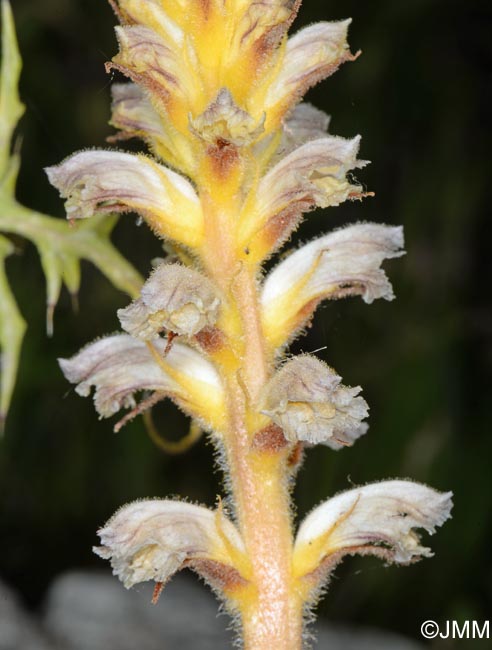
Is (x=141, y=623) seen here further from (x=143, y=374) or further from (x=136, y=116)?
(x=136, y=116)

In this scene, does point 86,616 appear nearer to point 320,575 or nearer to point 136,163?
point 320,575

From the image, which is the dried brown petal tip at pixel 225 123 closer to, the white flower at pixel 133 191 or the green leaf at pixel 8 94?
the white flower at pixel 133 191

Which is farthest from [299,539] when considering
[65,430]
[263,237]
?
[65,430]

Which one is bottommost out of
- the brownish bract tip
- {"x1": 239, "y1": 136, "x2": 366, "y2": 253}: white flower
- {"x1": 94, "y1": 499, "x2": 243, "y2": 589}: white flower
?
{"x1": 94, "y1": 499, "x2": 243, "y2": 589}: white flower

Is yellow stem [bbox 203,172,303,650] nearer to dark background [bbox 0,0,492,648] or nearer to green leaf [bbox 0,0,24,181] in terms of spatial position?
green leaf [bbox 0,0,24,181]
